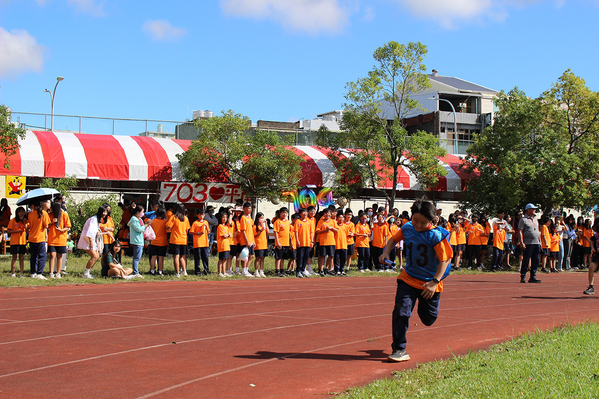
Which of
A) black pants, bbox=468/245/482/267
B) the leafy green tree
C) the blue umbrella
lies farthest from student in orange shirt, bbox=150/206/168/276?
black pants, bbox=468/245/482/267

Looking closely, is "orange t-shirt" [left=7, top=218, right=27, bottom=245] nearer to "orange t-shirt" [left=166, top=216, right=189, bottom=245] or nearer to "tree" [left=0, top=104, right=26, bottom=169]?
"orange t-shirt" [left=166, top=216, right=189, bottom=245]

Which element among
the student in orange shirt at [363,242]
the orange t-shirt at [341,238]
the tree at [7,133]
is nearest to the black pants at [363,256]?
the student in orange shirt at [363,242]

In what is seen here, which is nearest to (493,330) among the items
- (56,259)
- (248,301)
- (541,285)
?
(248,301)

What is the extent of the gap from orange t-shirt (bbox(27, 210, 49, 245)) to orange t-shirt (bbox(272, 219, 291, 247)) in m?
6.00

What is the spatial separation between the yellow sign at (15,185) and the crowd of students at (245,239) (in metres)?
2.08

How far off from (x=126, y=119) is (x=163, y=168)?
14.1ft

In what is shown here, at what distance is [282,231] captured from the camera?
17.0 meters

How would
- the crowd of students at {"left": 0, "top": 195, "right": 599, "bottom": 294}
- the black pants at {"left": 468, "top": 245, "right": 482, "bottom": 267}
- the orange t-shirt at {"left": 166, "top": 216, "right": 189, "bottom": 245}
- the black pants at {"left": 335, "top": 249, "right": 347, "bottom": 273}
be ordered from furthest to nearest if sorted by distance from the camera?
the black pants at {"left": 468, "top": 245, "right": 482, "bottom": 267} → the black pants at {"left": 335, "top": 249, "right": 347, "bottom": 273} → the orange t-shirt at {"left": 166, "top": 216, "right": 189, "bottom": 245} → the crowd of students at {"left": 0, "top": 195, "right": 599, "bottom": 294}

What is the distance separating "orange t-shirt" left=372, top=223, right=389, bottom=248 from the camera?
1905 cm

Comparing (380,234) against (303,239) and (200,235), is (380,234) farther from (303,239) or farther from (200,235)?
(200,235)

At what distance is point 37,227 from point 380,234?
10030 millimetres

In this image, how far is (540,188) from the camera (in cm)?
2366

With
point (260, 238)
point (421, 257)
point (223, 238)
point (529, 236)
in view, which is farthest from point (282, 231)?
point (421, 257)

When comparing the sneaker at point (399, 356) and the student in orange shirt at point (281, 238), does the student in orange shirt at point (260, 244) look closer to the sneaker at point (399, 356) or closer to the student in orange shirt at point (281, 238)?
the student in orange shirt at point (281, 238)
